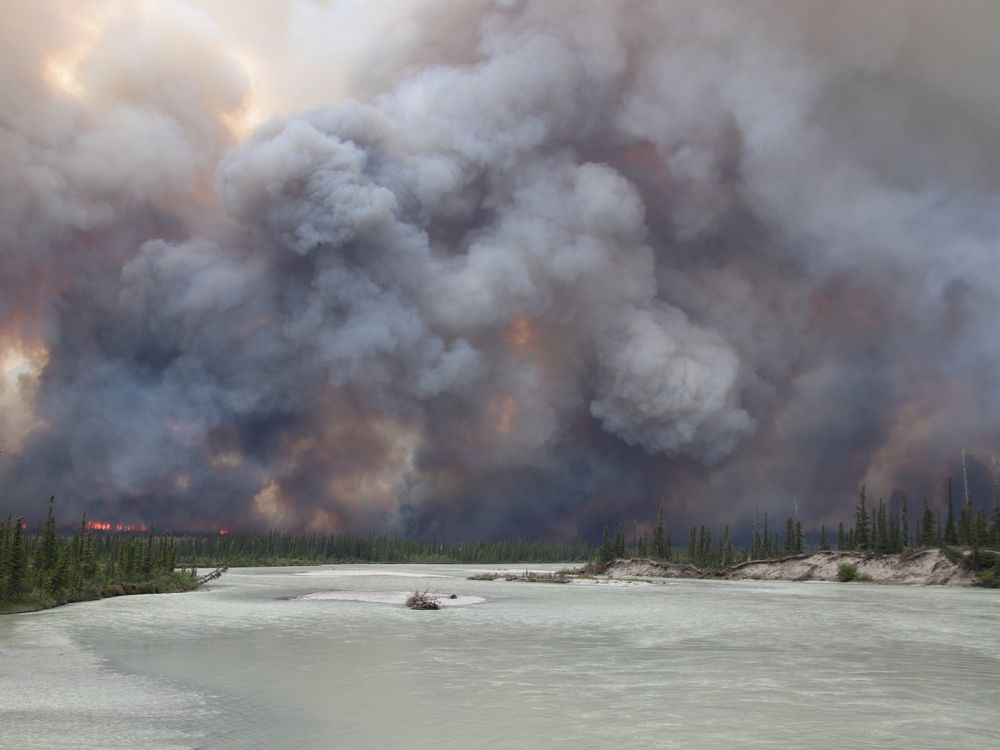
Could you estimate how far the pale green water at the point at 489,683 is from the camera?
2588 centimetres

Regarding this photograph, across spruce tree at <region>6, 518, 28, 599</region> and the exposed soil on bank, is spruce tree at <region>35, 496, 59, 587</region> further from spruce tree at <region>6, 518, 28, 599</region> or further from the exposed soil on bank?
the exposed soil on bank

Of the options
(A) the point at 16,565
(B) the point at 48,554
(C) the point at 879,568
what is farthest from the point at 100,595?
(C) the point at 879,568

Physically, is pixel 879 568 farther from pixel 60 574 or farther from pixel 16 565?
pixel 16 565

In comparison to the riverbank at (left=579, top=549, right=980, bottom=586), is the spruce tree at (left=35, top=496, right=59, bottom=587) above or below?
above

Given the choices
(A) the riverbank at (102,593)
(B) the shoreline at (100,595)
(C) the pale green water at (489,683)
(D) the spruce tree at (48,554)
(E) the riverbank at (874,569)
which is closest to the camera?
(C) the pale green water at (489,683)

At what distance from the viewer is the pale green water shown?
25.9 metres

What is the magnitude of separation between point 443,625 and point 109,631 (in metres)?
25.4

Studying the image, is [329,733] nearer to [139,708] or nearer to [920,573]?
[139,708]

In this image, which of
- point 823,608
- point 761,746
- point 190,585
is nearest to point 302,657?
point 761,746

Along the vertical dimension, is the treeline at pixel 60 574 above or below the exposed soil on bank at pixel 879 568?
above

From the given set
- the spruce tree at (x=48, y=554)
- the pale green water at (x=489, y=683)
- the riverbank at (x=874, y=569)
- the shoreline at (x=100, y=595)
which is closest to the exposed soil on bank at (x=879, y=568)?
the riverbank at (x=874, y=569)

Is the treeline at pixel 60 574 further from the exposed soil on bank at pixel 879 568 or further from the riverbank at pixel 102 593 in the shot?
the exposed soil on bank at pixel 879 568

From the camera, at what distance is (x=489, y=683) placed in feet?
117

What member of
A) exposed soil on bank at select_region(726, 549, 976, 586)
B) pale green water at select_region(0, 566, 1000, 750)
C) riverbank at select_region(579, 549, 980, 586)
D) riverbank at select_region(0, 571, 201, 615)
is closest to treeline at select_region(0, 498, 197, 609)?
riverbank at select_region(0, 571, 201, 615)
